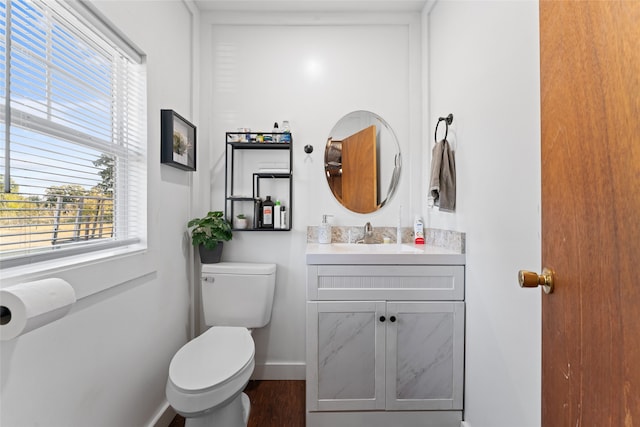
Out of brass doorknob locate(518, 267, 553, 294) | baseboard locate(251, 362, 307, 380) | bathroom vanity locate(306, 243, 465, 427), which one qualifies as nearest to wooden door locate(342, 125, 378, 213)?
bathroom vanity locate(306, 243, 465, 427)

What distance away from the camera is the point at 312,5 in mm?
2008

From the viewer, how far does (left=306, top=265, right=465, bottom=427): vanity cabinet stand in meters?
1.56

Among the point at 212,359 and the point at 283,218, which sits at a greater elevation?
the point at 283,218

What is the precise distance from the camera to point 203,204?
210 cm

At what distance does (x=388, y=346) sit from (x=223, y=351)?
81cm

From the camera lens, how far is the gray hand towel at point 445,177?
5.40 ft

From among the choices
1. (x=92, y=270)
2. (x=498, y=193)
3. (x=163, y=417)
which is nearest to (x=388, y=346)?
(x=498, y=193)

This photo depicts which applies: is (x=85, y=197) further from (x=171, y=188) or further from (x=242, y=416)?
(x=242, y=416)

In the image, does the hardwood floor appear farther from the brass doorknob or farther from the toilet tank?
the brass doorknob

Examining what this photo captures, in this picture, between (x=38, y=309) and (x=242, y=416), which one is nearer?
(x=38, y=309)

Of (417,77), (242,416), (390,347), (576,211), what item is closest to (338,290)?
(390,347)

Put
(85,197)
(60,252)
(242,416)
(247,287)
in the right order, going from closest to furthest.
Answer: (60,252) < (85,197) < (242,416) < (247,287)

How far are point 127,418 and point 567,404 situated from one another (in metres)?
1.59

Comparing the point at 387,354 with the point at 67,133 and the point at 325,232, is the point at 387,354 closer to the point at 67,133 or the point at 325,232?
the point at 325,232
